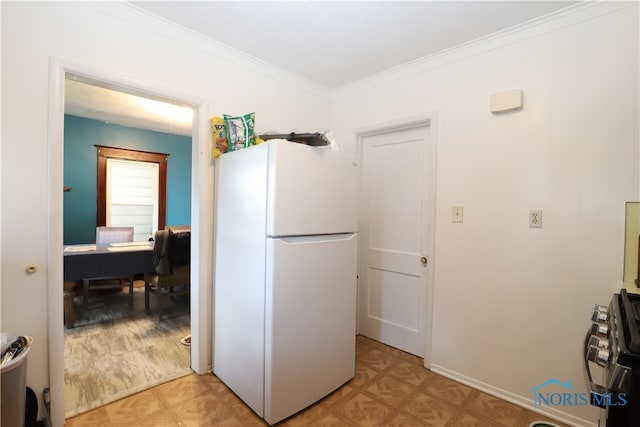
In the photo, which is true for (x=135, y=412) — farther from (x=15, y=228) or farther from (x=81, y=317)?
(x=81, y=317)

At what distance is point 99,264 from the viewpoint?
3006 millimetres

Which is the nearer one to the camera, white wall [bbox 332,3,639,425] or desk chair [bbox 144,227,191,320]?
white wall [bbox 332,3,639,425]

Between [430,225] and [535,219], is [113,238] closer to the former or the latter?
[430,225]

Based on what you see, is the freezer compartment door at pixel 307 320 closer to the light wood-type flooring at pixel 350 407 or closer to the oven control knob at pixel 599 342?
the light wood-type flooring at pixel 350 407

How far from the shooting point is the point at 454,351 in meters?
2.21

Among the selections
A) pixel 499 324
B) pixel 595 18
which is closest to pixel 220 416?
pixel 499 324

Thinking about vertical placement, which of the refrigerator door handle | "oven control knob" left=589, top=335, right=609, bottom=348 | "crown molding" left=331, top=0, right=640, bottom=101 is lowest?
"oven control knob" left=589, top=335, right=609, bottom=348

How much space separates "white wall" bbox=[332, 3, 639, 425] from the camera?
1630 millimetres

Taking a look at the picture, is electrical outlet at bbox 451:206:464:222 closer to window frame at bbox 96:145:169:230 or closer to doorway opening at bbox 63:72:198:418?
doorway opening at bbox 63:72:198:418

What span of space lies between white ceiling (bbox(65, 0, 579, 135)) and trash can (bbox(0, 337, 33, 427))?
1989 mm

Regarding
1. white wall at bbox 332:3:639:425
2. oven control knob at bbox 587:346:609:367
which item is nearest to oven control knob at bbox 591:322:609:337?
oven control knob at bbox 587:346:609:367

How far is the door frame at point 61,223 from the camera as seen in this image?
1592 mm

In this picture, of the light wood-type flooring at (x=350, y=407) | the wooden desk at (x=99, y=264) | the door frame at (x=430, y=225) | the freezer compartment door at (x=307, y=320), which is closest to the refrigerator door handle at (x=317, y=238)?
the freezer compartment door at (x=307, y=320)

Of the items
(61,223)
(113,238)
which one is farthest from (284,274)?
(113,238)
